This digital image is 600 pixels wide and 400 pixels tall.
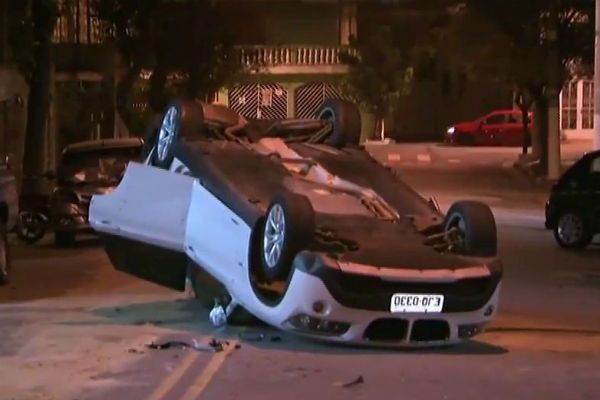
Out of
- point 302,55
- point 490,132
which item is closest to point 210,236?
point 490,132

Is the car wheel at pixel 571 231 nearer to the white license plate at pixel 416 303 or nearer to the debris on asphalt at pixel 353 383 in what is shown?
the white license plate at pixel 416 303

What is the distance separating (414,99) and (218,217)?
46.8m

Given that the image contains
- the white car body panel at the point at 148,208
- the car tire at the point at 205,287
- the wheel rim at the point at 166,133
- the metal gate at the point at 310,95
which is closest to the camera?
the car tire at the point at 205,287

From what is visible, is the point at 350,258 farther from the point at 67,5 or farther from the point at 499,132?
the point at 499,132

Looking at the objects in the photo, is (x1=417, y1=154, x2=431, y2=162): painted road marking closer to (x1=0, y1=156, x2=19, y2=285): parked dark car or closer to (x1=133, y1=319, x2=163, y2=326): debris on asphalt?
(x1=0, y1=156, x2=19, y2=285): parked dark car

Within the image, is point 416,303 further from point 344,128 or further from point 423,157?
point 423,157

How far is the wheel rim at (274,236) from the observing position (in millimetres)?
10557

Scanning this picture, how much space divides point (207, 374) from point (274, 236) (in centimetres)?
147

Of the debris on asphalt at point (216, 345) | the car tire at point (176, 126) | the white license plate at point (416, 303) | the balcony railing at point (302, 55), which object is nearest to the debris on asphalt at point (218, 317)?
the debris on asphalt at point (216, 345)

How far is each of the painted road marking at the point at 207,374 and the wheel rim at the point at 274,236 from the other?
81cm

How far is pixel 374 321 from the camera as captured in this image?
34.4 feet

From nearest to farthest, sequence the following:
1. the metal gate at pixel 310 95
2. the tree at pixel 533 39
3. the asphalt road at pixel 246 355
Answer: the asphalt road at pixel 246 355 → the tree at pixel 533 39 → the metal gate at pixel 310 95

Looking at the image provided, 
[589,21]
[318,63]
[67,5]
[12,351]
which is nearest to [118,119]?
[67,5]

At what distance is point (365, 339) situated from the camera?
1064 centimetres
